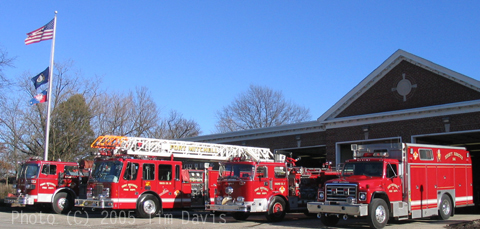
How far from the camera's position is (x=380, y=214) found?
14.0 metres

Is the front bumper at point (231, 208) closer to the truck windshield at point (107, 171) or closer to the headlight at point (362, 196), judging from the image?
the truck windshield at point (107, 171)

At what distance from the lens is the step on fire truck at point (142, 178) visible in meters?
17.1

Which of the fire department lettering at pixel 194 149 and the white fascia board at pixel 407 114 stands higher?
the white fascia board at pixel 407 114

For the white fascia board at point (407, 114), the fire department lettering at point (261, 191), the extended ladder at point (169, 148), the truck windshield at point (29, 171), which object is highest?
the white fascia board at point (407, 114)

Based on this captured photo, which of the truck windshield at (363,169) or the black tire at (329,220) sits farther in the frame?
the black tire at (329,220)

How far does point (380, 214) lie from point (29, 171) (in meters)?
14.7

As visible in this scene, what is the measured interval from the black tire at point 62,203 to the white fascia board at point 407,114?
15512 mm

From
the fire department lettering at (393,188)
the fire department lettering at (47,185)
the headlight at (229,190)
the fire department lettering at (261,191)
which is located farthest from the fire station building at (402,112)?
the fire department lettering at (47,185)

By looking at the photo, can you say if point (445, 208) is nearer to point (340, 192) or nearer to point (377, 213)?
point (377, 213)

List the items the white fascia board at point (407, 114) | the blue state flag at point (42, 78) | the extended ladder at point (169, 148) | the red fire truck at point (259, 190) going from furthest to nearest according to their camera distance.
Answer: the blue state flag at point (42, 78)
the white fascia board at point (407, 114)
the extended ladder at point (169, 148)
the red fire truck at point (259, 190)

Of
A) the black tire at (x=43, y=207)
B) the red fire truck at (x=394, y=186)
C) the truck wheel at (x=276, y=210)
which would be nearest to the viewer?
the red fire truck at (x=394, y=186)

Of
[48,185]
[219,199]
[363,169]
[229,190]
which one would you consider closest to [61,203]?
[48,185]

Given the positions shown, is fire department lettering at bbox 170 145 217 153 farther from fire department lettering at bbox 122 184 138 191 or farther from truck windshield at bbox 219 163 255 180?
truck windshield at bbox 219 163 255 180

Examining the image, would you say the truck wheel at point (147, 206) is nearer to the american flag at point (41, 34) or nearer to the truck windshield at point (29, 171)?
the truck windshield at point (29, 171)
